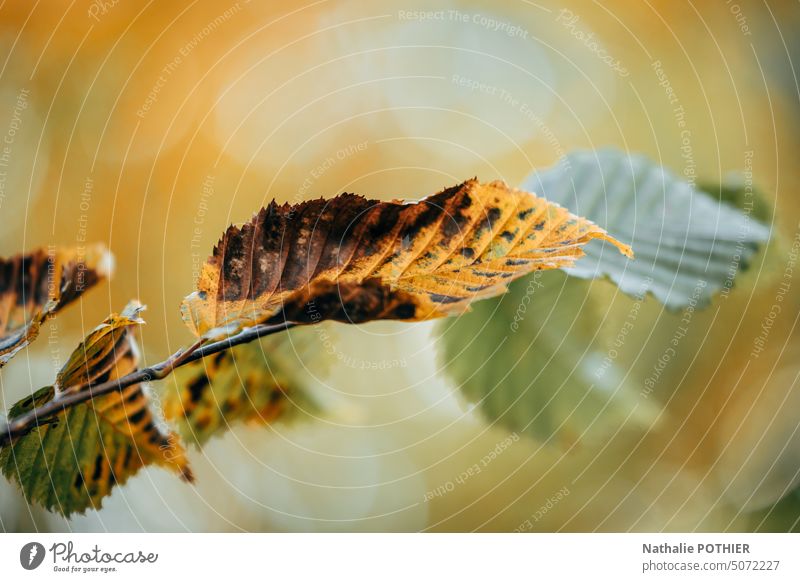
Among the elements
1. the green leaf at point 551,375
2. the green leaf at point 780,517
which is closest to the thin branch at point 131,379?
the green leaf at point 551,375

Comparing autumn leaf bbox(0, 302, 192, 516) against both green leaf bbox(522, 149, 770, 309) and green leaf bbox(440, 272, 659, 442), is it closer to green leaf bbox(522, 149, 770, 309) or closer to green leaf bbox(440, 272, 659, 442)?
green leaf bbox(440, 272, 659, 442)

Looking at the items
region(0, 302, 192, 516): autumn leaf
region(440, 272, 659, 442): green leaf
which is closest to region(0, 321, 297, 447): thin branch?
region(0, 302, 192, 516): autumn leaf

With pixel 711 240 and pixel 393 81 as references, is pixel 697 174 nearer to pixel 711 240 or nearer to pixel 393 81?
pixel 711 240

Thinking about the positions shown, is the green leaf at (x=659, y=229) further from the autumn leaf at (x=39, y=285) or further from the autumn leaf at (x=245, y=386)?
the autumn leaf at (x=39, y=285)

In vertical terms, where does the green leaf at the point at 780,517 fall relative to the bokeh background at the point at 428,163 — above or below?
below

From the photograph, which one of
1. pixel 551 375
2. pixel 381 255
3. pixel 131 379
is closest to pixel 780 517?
pixel 551 375
